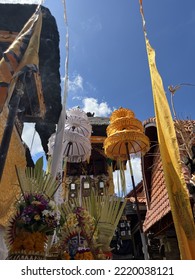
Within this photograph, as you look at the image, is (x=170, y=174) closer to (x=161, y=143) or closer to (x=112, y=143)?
(x=161, y=143)

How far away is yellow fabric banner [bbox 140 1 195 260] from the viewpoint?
341 cm

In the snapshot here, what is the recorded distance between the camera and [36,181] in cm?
279

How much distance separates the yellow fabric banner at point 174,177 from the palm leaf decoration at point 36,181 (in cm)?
176

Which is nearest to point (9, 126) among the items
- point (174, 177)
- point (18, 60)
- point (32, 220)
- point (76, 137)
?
point (18, 60)

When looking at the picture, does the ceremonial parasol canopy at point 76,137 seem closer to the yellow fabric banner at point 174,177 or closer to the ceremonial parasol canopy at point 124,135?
the ceremonial parasol canopy at point 124,135

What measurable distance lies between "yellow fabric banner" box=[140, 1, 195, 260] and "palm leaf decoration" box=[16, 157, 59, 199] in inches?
69.1

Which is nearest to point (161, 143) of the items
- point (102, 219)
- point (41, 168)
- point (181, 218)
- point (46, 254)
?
point (181, 218)

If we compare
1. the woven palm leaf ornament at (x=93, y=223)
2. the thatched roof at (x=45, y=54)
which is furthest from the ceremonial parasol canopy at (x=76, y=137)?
the woven palm leaf ornament at (x=93, y=223)

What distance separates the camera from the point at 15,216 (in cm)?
259

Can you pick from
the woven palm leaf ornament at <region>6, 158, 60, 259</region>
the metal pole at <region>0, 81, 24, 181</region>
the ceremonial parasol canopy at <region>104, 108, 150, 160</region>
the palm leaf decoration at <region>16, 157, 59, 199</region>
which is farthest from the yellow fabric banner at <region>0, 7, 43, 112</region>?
the ceremonial parasol canopy at <region>104, 108, 150, 160</region>

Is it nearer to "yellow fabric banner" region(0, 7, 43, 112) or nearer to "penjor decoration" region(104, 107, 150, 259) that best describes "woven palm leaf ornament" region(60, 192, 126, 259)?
"yellow fabric banner" region(0, 7, 43, 112)

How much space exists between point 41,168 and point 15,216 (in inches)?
21.7

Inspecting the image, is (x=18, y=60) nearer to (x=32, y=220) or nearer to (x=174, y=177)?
(x=32, y=220)

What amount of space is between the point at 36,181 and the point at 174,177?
6.57 ft
